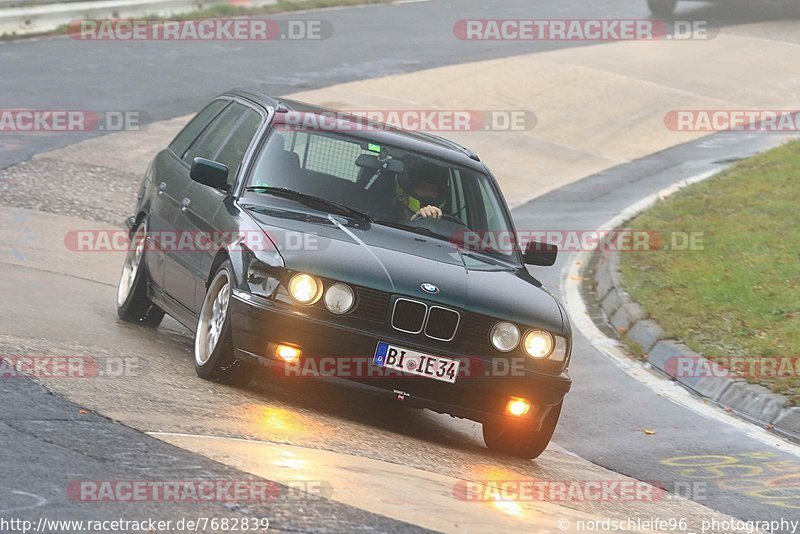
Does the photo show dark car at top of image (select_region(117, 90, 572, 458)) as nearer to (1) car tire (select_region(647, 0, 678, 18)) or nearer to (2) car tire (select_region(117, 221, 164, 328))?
(2) car tire (select_region(117, 221, 164, 328))

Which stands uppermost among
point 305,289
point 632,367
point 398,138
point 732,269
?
point 398,138

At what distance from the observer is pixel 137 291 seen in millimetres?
9750

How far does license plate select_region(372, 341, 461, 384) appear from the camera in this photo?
7297 mm

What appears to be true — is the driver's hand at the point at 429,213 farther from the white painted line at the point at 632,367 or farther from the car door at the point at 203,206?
the white painted line at the point at 632,367

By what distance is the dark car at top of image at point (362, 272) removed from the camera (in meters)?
7.34

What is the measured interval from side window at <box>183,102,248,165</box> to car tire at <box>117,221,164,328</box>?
0.66m

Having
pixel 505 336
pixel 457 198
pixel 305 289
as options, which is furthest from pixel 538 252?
pixel 305 289

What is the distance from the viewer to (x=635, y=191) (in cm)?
1909

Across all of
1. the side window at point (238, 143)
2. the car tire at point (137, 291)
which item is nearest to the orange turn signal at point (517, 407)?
the side window at point (238, 143)

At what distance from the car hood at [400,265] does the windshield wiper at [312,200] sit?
11 cm

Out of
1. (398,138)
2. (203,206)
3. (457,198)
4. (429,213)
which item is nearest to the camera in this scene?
(429,213)

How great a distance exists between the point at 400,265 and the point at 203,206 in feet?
5.44

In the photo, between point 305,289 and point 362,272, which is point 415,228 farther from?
point 305,289

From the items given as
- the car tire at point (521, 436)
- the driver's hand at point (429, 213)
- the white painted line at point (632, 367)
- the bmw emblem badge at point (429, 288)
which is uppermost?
the driver's hand at point (429, 213)
